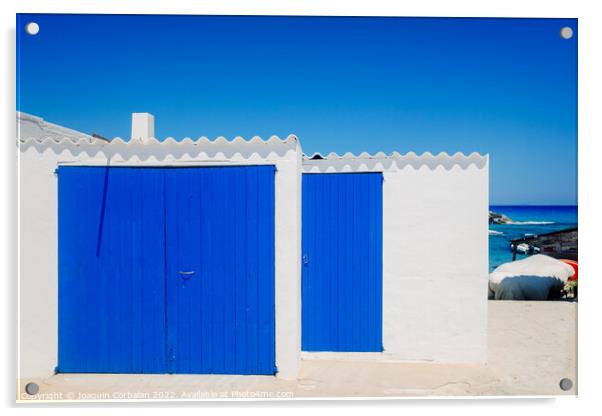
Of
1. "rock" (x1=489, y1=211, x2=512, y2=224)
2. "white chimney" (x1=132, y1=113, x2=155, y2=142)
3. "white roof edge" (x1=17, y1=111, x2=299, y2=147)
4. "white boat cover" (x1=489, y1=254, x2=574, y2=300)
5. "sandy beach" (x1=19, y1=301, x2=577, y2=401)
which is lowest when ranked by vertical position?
"sandy beach" (x1=19, y1=301, x2=577, y2=401)

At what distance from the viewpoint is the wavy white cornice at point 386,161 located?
178 inches

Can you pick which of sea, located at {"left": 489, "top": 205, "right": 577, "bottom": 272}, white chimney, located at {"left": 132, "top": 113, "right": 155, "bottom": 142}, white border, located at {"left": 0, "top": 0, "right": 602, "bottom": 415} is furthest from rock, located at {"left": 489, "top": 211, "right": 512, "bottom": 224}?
white chimney, located at {"left": 132, "top": 113, "right": 155, "bottom": 142}

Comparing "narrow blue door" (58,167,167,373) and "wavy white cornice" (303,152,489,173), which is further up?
"wavy white cornice" (303,152,489,173)

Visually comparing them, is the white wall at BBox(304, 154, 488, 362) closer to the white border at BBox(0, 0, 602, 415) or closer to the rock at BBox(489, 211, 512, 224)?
the white border at BBox(0, 0, 602, 415)

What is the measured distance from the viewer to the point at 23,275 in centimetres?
A: 403

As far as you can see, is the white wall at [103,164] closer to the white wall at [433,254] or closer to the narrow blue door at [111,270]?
the narrow blue door at [111,270]

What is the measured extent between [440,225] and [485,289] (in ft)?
2.72

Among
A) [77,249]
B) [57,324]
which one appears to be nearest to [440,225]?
[77,249]

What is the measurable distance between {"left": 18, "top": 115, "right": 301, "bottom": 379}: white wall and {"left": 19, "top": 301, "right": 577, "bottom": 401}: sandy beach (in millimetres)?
262

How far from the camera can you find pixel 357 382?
4125 millimetres

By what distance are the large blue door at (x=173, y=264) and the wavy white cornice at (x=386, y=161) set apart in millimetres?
993

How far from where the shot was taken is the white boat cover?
311 inches
